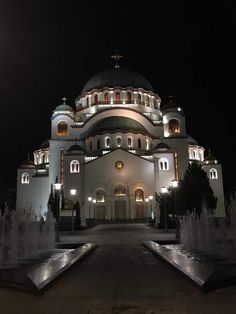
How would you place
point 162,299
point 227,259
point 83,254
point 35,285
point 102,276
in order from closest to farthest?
point 162,299
point 35,285
point 102,276
point 227,259
point 83,254

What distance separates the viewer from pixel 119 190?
152 ft

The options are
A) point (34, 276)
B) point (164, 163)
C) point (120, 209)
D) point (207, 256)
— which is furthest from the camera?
point (164, 163)

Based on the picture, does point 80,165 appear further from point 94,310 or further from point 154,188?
point 94,310

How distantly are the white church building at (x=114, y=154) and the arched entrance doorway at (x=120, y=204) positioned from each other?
12cm

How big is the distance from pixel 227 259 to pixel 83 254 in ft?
15.0

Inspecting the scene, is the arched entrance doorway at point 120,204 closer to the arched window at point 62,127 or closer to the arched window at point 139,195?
the arched window at point 139,195

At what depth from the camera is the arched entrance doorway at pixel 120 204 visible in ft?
148

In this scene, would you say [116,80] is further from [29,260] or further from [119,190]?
[29,260]

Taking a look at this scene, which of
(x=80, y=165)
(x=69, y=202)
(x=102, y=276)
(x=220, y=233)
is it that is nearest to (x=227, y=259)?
(x=220, y=233)

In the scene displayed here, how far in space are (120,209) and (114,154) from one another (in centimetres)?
696

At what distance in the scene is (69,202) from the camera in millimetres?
42688

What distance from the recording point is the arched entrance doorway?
45125 mm

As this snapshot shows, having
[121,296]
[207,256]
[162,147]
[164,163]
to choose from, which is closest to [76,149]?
[162,147]

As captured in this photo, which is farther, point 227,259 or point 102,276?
point 227,259
